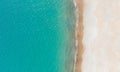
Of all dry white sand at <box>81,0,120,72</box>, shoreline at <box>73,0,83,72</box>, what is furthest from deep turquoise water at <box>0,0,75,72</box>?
dry white sand at <box>81,0,120,72</box>

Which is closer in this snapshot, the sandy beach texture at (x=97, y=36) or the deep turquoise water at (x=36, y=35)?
the sandy beach texture at (x=97, y=36)

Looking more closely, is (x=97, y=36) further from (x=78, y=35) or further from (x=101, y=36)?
(x=78, y=35)

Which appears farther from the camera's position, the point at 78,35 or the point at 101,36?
the point at 78,35

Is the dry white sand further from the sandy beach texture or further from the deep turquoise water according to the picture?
the deep turquoise water

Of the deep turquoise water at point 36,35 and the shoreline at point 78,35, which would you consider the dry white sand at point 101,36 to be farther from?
the deep turquoise water at point 36,35

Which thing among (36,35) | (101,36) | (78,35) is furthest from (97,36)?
(36,35)

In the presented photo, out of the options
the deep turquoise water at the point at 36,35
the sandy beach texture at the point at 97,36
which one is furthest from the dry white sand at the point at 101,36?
the deep turquoise water at the point at 36,35
